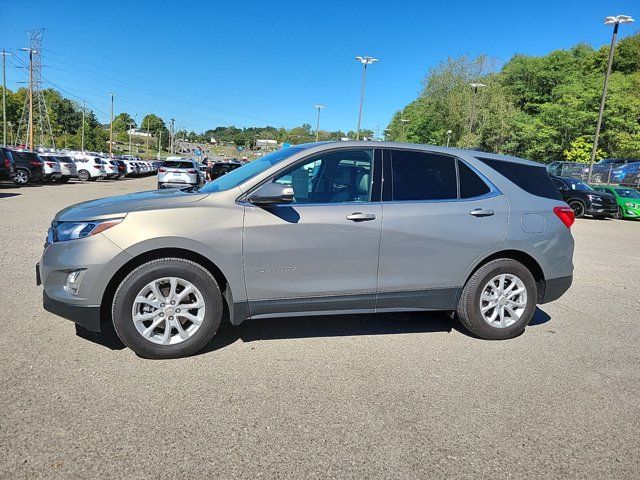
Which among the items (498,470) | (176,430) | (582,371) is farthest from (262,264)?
(582,371)

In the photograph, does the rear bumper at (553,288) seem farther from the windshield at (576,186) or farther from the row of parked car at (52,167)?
the row of parked car at (52,167)

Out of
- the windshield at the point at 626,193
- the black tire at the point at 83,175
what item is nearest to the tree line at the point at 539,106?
the windshield at the point at 626,193

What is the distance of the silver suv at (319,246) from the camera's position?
3.58 m

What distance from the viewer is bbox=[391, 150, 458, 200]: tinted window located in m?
4.18

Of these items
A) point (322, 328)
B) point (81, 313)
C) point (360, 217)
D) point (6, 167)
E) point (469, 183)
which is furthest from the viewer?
point (6, 167)

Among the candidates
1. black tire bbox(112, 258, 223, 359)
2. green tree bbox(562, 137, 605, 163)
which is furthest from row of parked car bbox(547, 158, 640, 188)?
black tire bbox(112, 258, 223, 359)

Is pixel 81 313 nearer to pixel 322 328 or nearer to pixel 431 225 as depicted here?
pixel 322 328

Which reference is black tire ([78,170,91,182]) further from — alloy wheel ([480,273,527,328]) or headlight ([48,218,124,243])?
alloy wheel ([480,273,527,328])

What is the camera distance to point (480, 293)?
4371 mm

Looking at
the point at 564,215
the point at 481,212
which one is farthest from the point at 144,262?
the point at 564,215

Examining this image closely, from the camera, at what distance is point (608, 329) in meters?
4.97

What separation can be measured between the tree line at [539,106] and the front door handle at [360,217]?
139 ft

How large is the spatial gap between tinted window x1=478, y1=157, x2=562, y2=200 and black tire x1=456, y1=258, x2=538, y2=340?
2.54ft

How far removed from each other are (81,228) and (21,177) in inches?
893
